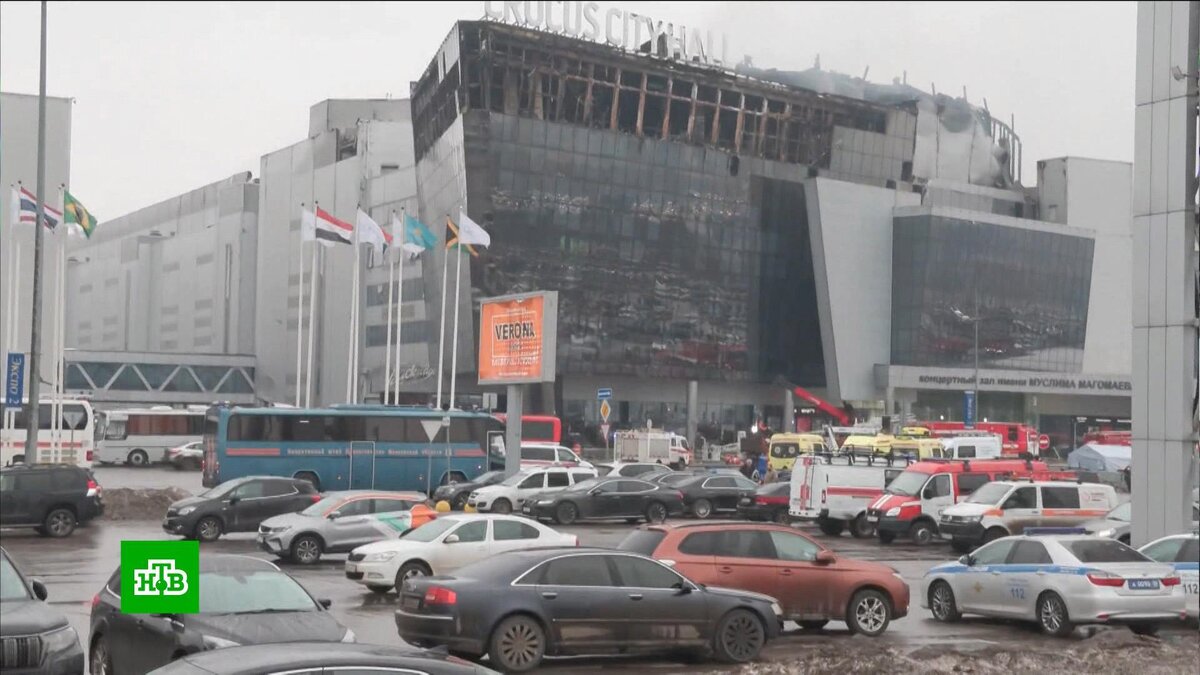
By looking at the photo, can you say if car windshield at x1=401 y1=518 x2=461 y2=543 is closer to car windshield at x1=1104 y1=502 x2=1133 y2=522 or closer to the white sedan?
the white sedan

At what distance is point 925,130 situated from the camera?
11475 centimetres

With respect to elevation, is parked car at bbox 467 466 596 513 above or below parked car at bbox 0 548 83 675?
below

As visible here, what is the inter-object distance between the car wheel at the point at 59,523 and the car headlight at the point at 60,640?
74.8 feet

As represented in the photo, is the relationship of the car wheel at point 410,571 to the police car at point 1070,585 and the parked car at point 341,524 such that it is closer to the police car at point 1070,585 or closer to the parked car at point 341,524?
the parked car at point 341,524

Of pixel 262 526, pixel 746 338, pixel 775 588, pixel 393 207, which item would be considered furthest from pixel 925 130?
pixel 775 588

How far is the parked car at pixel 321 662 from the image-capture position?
7.04 meters

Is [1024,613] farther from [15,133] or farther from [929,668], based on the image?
[15,133]

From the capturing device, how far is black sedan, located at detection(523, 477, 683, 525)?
39312 mm

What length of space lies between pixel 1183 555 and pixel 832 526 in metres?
18.4

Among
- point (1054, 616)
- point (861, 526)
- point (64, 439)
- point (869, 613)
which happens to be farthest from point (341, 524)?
point (64, 439)

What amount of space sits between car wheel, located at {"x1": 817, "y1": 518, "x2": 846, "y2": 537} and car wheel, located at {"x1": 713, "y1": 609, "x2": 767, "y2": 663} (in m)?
21.6

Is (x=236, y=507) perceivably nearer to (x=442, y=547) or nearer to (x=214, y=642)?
(x=442, y=547)

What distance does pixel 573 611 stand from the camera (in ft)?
51.3

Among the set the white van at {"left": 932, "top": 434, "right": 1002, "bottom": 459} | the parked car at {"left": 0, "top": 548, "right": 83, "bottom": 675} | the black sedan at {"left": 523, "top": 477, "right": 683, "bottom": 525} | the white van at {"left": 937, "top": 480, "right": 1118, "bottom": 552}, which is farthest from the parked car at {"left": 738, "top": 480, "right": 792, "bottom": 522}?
the parked car at {"left": 0, "top": 548, "right": 83, "bottom": 675}
